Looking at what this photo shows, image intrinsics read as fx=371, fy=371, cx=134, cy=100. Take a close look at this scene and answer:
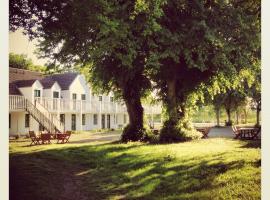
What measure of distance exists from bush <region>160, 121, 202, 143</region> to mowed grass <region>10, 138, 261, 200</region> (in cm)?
347

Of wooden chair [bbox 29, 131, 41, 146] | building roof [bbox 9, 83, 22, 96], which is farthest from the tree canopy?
wooden chair [bbox 29, 131, 41, 146]

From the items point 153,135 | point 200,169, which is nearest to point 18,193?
point 200,169

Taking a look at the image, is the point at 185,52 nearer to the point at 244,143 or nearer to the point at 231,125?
the point at 231,125

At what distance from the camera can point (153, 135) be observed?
45.7ft

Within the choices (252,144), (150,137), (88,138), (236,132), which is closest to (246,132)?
(252,144)

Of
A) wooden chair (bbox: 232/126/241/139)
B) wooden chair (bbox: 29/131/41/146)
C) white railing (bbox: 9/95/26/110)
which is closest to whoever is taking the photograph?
white railing (bbox: 9/95/26/110)

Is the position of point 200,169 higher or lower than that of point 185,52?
lower

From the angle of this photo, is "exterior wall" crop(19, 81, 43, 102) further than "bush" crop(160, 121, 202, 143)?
No

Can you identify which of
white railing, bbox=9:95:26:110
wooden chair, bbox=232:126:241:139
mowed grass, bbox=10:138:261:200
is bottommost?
mowed grass, bbox=10:138:261:200

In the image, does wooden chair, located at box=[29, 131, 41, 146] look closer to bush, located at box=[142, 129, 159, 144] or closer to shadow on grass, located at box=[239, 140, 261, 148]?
shadow on grass, located at box=[239, 140, 261, 148]

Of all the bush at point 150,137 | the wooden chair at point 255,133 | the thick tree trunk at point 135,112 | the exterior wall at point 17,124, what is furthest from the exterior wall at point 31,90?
the bush at point 150,137

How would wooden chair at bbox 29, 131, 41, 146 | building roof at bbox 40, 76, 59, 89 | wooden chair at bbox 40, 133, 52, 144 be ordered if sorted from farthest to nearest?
wooden chair at bbox 40, 133, 52, 144
building roof at bbox 40, 76, 59, 89
wooden chair at bbox 29, 131, 41, 146

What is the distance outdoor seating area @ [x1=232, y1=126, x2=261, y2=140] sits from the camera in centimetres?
698
